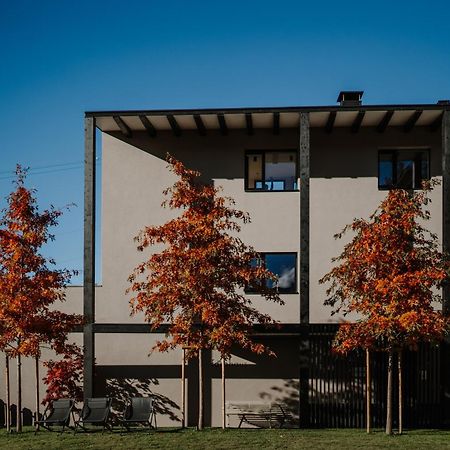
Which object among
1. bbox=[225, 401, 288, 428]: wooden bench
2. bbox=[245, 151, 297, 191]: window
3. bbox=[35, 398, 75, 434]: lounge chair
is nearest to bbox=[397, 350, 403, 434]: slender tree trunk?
bbox=[225, 401, 288, 428]: wooden bench

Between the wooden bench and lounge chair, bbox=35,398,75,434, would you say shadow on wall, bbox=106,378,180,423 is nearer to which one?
the wooden bench

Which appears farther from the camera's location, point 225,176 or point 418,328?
point 225,176

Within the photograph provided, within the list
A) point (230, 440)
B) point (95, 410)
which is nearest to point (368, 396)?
point (230, 440)

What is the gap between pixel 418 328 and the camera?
12867 mm

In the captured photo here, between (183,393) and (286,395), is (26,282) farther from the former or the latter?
(286,395)

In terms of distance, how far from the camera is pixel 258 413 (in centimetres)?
1623

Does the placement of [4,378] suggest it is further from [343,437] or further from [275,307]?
[343,437]

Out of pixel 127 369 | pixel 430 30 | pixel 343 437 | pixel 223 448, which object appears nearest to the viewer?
pixel 223 448

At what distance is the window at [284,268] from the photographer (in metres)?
16.9

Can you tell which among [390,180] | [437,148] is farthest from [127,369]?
Answer: [437,148]

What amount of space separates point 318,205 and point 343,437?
6481mm

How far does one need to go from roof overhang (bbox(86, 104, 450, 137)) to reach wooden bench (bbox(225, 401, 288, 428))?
7668mm

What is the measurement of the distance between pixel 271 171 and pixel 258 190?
709 mm

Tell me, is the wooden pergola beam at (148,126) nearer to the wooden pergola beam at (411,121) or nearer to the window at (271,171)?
the window at (271,171)
